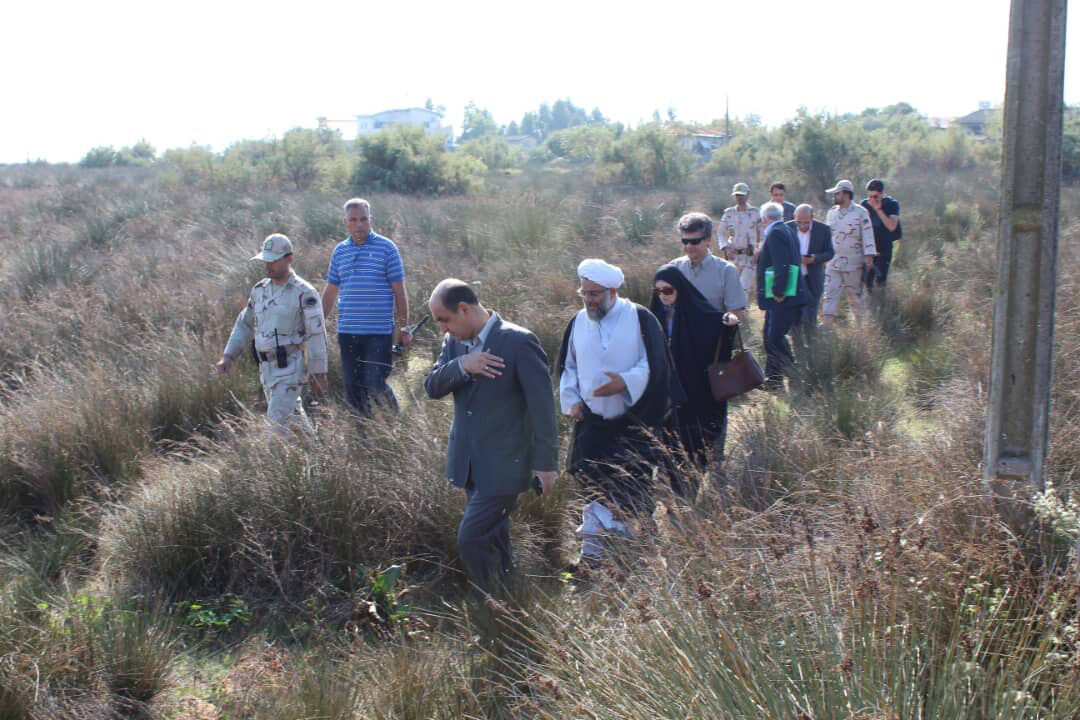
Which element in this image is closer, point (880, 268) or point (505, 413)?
point (505, 413)

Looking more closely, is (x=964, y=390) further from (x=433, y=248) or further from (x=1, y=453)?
(x=433, y=248)

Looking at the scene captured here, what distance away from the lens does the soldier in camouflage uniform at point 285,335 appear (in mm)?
6906

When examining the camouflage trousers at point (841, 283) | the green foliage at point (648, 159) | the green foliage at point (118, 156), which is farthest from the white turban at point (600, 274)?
the green foliage at point (118, 156)

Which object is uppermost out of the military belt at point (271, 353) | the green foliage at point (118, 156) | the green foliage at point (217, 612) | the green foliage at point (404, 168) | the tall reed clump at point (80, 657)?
the green foliage at point (118, 156)

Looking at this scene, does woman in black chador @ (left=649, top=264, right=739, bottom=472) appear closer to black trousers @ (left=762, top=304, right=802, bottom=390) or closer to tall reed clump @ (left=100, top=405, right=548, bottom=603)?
tall reed clump @ (left=100, top=405, right=548, bottom=603)

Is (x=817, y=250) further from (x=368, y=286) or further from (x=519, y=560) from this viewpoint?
(x=519, y=560)

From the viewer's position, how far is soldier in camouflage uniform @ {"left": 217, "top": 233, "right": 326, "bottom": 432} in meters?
6.91

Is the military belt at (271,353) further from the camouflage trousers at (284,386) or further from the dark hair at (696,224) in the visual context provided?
the dark hair at (696,224)

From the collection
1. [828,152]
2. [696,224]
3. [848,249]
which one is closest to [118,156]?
[828,152]

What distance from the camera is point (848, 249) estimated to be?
36.6 feet

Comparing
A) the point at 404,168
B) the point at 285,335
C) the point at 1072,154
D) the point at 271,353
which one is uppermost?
the point at 404,168

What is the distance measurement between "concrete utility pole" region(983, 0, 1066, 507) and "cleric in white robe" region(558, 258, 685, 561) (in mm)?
1903

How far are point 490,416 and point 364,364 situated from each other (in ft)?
10.9

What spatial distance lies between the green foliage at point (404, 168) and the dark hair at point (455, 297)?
3067cm
